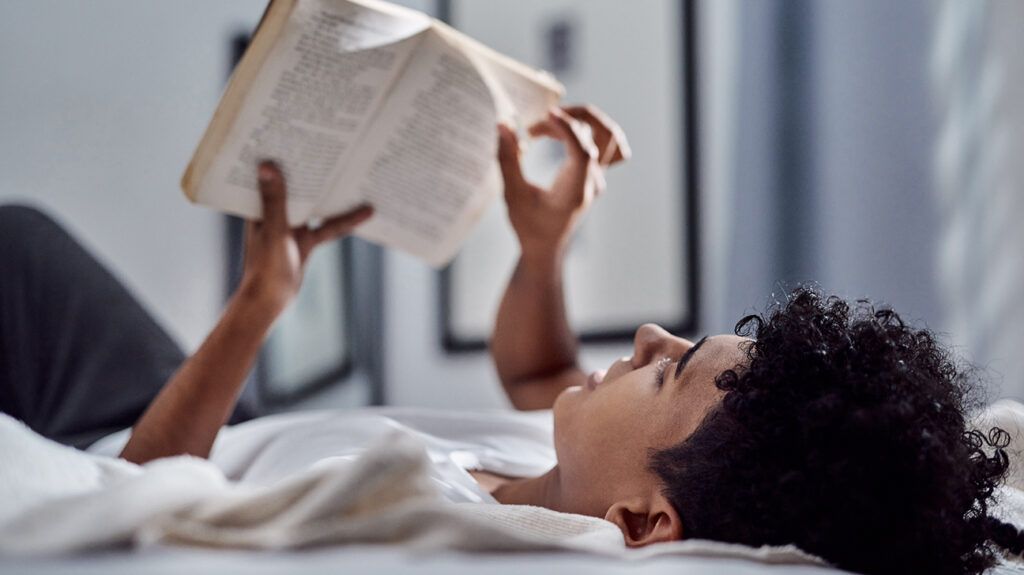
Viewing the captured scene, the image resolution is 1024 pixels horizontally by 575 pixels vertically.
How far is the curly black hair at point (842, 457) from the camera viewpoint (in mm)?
601

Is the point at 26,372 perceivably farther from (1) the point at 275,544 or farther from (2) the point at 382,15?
(1) the point at 275,544

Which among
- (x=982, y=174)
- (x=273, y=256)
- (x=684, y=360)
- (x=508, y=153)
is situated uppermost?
(x=982, y=174)

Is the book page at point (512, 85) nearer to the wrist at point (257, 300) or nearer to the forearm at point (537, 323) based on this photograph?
the forearm at point (537, 323)

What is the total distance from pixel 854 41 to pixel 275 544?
1499 mm

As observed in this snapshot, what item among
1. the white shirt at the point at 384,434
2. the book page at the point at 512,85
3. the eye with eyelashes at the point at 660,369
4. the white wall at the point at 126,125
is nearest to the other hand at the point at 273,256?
the white shirt at the point at 384,434

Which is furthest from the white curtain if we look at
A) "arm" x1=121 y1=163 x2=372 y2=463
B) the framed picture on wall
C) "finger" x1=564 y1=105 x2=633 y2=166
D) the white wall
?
the white wall

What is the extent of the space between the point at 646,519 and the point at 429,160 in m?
0.54

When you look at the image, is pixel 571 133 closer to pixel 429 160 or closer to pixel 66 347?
pixel 429 160

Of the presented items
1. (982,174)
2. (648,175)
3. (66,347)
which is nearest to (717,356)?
(66,347)

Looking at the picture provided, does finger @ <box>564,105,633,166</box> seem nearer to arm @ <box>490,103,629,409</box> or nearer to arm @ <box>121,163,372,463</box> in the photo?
arm @ <box>490,103,629,409</box>

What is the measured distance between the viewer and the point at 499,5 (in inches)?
81.2

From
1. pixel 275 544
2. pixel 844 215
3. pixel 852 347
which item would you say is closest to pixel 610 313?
pixel 844 215

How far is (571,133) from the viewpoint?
116 cm

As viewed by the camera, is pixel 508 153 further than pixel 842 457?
Yes
